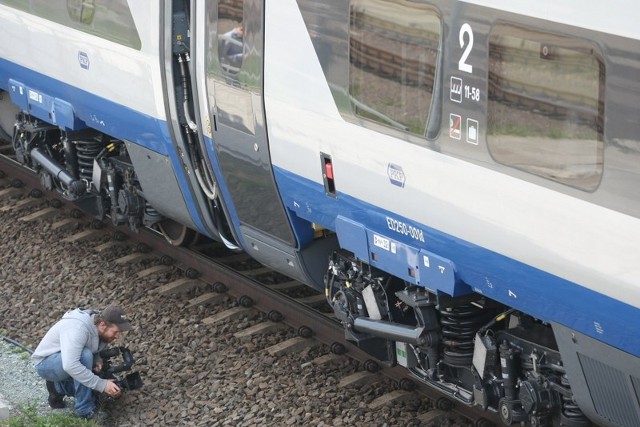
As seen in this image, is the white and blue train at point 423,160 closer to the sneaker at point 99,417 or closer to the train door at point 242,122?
the train door at point 242,122

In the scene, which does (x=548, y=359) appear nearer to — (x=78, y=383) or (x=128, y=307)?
(x=78, y=383)

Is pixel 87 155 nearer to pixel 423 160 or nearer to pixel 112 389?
pixel 112 389

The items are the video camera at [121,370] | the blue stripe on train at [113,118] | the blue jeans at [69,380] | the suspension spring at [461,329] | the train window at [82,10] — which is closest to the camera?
the suspension spring at [461,329]

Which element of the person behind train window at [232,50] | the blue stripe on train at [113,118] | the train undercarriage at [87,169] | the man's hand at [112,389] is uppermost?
the person behind train window at [232,50]

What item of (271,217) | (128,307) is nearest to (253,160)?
(271,217)

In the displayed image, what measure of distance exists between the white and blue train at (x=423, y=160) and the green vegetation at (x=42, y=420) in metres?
1.85

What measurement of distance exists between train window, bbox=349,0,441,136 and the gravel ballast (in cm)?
243

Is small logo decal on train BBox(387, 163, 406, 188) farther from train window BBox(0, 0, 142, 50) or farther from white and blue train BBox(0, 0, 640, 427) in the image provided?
train window BBox(0, 0, 142, 50)

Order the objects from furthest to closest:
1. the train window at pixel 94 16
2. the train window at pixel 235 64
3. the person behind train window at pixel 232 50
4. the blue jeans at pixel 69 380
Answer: the train window at pixel 94 16 → the blue jeans at pixel 69 380 → the person behind train window at pixel 232 50 → the train window at pixel 235 64

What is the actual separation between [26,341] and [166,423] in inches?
78.1

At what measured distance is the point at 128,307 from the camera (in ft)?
36.7

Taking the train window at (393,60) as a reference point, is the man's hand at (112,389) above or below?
below

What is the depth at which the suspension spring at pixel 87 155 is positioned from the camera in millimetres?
12289

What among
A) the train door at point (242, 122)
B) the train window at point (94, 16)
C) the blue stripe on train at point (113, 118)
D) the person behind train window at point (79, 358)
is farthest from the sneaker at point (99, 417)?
the train window at point (94, 16)
